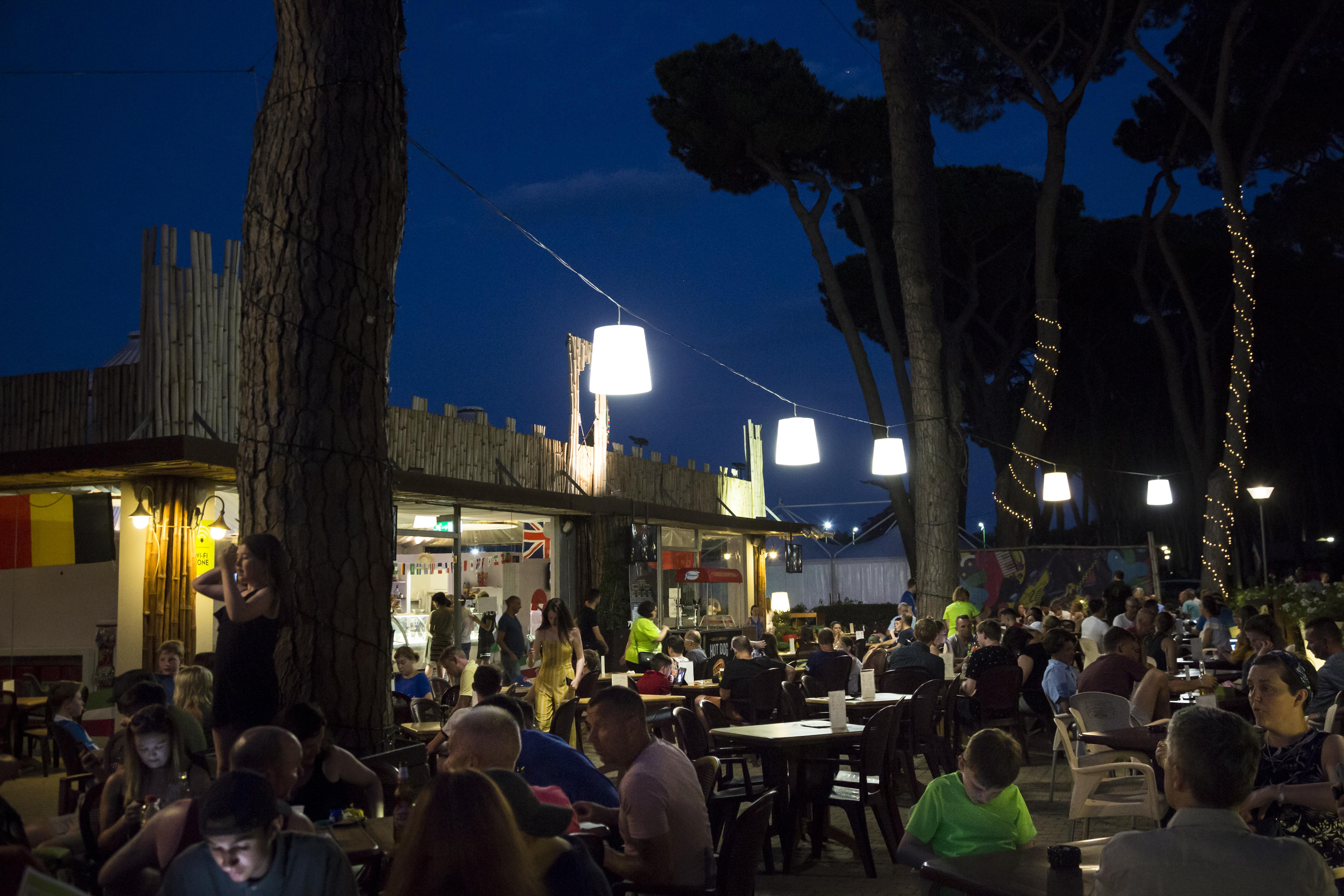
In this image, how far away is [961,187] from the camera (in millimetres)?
24875

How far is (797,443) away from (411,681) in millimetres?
8179

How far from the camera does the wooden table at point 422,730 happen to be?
730cm

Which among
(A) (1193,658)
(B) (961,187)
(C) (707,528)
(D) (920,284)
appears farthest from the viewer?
(B) (961,187)

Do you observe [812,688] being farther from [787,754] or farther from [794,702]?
[787,754]

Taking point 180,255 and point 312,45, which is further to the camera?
point 180,255

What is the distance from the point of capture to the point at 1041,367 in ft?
61.4

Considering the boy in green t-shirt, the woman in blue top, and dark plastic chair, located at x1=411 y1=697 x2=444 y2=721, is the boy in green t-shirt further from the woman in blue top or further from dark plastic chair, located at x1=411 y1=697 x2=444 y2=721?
the woman in blue top

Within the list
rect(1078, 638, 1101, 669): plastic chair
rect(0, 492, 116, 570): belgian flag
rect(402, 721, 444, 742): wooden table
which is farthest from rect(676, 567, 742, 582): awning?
rect(402, 721, 444, 742): wooden table

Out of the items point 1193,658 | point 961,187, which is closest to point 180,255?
point 1193,658

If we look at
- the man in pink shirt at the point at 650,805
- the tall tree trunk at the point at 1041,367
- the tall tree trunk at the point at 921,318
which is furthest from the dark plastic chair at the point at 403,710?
the tall tree trunk at the point at 1041,367

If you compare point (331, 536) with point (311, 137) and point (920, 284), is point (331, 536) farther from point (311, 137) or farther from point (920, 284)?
point (920, 284)

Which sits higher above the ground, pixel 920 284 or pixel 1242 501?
pixel 920 284

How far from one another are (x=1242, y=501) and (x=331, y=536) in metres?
34.3

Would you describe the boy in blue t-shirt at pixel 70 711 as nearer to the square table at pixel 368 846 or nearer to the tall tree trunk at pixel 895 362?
the square table at pixel 368 846
